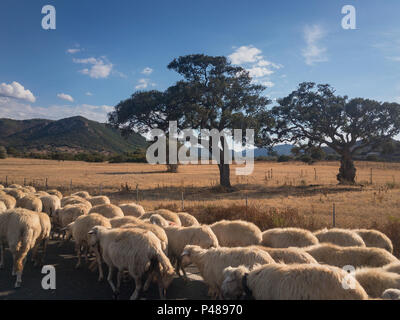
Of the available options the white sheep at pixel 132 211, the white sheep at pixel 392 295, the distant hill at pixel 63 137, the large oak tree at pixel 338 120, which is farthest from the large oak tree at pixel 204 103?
the distant hill at pixel 63 137

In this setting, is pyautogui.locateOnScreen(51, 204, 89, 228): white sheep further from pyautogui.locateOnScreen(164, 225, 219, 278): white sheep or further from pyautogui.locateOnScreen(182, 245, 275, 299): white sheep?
pyautogui.locateOnScreen(182, 245, 275, 299): white sheep

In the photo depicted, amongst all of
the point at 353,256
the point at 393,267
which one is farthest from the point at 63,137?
the point at 393,267

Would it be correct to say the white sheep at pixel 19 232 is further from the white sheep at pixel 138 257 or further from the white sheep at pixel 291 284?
the white sheep at pixel 291 284

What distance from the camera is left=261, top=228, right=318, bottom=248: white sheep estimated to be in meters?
7.43

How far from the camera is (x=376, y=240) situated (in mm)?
7793

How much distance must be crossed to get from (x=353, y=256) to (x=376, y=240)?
2.29m

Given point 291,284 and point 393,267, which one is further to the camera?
point 393,267

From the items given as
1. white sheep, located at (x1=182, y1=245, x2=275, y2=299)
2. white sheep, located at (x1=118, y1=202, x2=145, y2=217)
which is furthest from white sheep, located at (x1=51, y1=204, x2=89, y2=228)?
white sheep, located at (x1=182, y1=245, x2=275, y2=299)

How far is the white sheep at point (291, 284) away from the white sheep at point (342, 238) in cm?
360

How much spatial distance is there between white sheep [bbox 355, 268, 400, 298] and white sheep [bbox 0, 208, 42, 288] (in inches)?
287

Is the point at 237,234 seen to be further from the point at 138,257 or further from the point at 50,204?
the point at 50,204

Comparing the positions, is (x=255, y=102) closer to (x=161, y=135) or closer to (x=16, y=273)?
(x=161, y=135)
